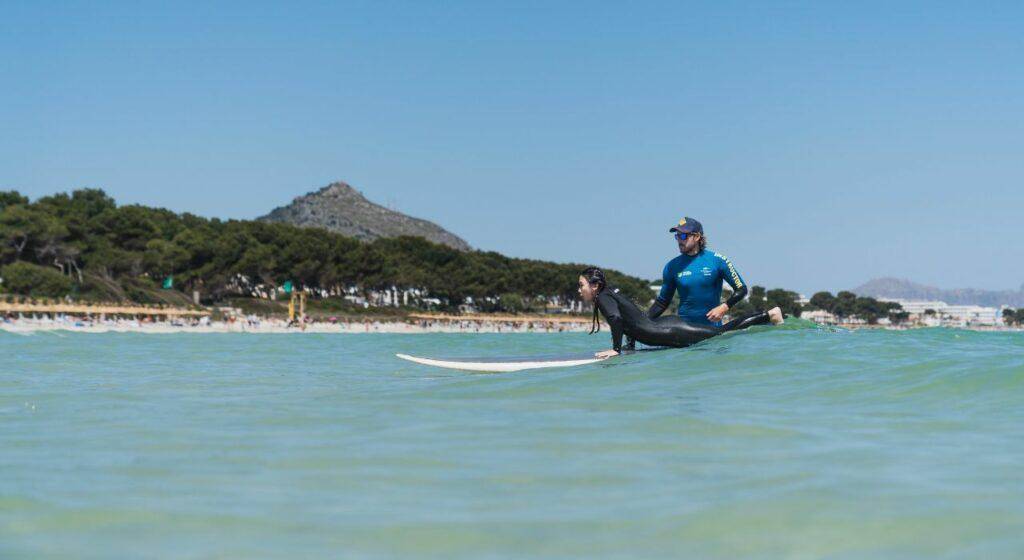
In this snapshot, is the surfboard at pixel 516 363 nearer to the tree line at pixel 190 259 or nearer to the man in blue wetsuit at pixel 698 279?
the man in blue wetsuit at pixel 698 279

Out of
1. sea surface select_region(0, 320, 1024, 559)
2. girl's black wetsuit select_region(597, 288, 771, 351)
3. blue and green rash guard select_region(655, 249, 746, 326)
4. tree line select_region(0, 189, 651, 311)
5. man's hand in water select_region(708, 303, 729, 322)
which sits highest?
tree line select_region(0, 189, 651, 311)

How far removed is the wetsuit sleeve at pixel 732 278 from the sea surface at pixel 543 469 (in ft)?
9.01

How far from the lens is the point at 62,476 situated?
5.00 m

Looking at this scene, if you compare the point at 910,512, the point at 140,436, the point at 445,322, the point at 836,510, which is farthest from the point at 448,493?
the point at 445,322

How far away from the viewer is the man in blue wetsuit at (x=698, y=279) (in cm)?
1195

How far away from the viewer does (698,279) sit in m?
12.0

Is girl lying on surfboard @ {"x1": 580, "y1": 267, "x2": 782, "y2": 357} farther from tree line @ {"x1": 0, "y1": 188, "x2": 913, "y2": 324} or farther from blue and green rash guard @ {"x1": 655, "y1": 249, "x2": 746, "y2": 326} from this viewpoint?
tree line @ {"x1": 0, "y1": 188, "x2": 913, "y2": 324}

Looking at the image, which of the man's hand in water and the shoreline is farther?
the shoreline

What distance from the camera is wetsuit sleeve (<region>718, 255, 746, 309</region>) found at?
12.0 metres

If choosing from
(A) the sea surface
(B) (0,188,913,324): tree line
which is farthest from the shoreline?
(A) the sea surface

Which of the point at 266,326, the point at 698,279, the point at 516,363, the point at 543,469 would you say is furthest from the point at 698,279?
the point at 266,326

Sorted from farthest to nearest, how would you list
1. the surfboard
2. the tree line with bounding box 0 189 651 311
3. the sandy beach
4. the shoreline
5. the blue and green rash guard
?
the tree line with bounding box 0 189 651 311 < the sandy beach < the shoreline < the blue and green rash guard < the surfboard

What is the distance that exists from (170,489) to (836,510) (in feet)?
10.1

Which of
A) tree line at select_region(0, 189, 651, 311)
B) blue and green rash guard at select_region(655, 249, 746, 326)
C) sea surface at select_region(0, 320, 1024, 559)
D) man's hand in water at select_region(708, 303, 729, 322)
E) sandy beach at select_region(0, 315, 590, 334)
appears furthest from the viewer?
tree line at select_region(0, 189, 651, 311)
